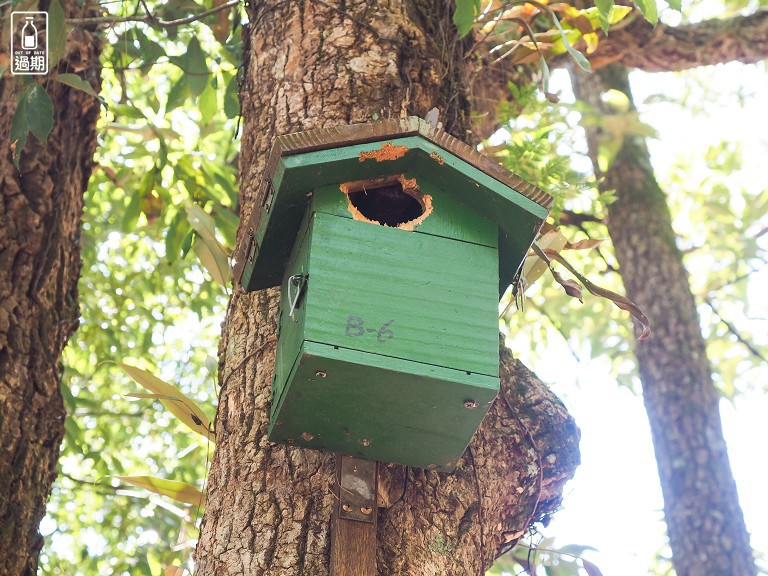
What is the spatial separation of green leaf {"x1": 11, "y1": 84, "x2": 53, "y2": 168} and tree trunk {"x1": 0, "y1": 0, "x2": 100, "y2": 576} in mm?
172

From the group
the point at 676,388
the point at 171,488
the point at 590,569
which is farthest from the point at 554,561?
the point at 676,388

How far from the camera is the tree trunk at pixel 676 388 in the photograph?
453 cm

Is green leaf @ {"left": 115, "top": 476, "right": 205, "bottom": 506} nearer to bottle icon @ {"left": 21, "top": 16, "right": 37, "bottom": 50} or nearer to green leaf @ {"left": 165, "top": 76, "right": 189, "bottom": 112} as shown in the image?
bottle icon @ {"left": 21, "top": 16, "right": 37, "bottom": 50}

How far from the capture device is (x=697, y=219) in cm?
624

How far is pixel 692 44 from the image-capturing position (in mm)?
4824

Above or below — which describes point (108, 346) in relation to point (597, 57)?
below

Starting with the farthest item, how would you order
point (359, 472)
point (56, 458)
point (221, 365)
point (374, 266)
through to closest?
1. point (56, 458)
2. point (221, 365)
3. point (359, 472)
4. point (374, 266)

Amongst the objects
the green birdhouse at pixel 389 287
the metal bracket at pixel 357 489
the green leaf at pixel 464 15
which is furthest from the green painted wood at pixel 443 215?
the green leaf at pixel 464 15

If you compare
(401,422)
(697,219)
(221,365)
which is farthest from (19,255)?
(697,219)

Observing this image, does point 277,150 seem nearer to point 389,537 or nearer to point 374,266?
point 374,266

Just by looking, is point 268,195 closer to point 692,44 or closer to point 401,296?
point 401,296

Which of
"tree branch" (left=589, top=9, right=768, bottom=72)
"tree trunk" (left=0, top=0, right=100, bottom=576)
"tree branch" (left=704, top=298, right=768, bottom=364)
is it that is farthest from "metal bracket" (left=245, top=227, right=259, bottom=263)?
"tree branch" (left=704, top=298, right=768, bottom=364)

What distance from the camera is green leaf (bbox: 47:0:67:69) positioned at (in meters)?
2.73

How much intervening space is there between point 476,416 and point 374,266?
336 millimetres
